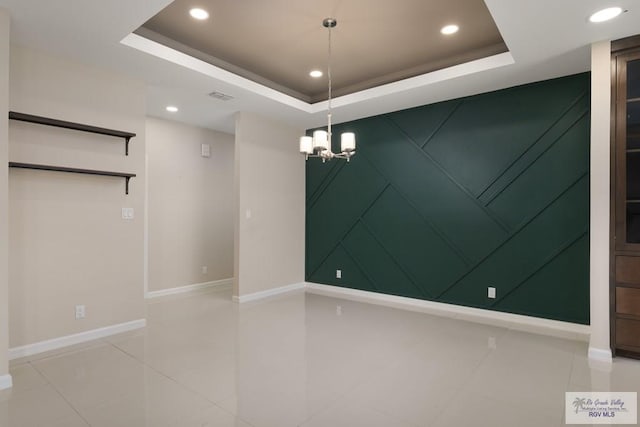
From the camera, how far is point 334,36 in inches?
135

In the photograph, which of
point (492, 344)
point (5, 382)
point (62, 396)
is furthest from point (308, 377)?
point (5, 382)

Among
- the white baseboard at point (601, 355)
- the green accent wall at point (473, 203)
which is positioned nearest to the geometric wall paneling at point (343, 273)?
the green accent wall at point (473, 203)

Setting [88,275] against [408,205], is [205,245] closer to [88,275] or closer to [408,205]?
[88,275]

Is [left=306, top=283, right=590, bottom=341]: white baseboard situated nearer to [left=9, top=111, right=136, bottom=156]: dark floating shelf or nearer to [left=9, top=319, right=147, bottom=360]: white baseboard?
[left=9, top=319, right=147, bottom=360]: white baseboard

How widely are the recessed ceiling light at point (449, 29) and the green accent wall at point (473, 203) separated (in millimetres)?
1110

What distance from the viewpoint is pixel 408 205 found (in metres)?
4.73

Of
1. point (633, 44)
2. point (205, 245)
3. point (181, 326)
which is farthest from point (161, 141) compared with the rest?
point (633, 44)

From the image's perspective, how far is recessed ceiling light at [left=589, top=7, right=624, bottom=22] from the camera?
242cm

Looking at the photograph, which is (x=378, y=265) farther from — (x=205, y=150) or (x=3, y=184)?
(x=3, y=184)

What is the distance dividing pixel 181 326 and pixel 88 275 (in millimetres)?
1089

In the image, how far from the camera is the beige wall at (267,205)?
491 cm

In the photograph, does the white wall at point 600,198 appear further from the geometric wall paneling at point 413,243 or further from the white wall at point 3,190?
the white wall at point 3,190

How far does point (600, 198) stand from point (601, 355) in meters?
1.35

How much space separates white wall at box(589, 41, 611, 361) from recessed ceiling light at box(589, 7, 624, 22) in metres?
0.44
